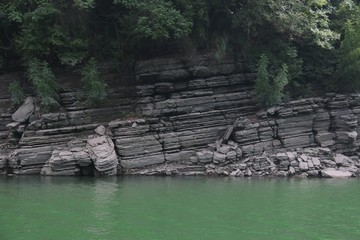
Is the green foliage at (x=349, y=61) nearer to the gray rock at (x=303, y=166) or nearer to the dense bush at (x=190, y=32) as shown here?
the dense bush at (x=190, y=32)

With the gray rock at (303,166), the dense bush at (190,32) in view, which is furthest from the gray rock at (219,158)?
the dense bush at (190,32)

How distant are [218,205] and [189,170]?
21.3ft

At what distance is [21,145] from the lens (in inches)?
723

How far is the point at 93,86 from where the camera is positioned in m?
19.9

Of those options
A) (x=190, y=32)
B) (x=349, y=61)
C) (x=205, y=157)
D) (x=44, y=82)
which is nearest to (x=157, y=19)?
(x=190, y=32)

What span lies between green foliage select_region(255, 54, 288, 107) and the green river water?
5.03m

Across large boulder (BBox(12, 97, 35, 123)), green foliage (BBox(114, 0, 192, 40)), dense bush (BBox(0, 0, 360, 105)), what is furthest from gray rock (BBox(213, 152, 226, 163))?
large boulder (BBox(12, 97, 35, 123))

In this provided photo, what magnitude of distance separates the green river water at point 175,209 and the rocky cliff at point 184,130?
1.49m

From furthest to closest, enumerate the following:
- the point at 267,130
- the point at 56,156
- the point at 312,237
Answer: the point at 267,130
the point at 56,156
the point at 312,237

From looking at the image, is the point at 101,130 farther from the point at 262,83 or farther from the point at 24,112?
the point at 262,83

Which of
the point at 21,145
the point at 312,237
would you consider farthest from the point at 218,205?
the point at 21,145

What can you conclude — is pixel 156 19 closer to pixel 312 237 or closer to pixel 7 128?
pixel 7 128

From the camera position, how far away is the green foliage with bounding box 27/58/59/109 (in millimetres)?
19266

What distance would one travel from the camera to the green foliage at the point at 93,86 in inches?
789
